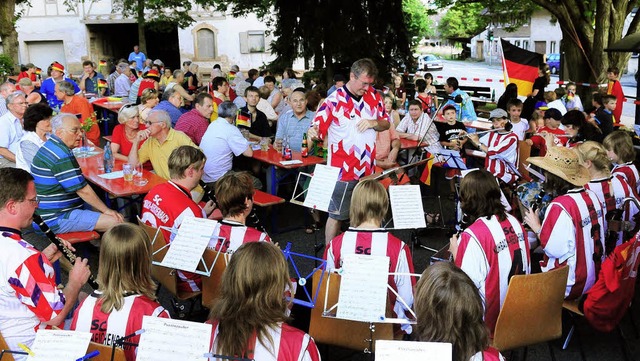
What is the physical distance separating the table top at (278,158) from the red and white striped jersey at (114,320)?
420 cm

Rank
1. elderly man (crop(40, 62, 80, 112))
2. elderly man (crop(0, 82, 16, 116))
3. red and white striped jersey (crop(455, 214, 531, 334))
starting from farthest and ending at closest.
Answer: elderly man (crop(40, 62, 80, 112)) → elderly man (crop(0, 82, 16, 116)) → red and white striped jersey (crop(455, 214, 531, 334))

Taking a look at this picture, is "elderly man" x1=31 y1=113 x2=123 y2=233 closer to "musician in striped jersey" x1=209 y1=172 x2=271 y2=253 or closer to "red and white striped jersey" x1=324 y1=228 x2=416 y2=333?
"musician in striped jersey" x1=209 y1=172 x2=271 y2=253

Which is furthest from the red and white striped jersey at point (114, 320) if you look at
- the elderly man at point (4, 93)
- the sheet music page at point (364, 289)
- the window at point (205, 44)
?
the window at point (205, 44)

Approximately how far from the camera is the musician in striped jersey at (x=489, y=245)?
3.63 m

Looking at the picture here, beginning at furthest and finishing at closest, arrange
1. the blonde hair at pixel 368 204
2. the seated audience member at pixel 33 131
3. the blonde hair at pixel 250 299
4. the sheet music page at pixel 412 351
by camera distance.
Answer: the seated audience member at pixel 33 131
the blonde hair at pixel 368 204
the blonde hair at pixel 250 299
the sheet music page at pixel 412 351

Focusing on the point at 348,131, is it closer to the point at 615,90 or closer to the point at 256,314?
A: the point at 256,314

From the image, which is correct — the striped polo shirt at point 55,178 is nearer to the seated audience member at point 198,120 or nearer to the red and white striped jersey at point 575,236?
the seated audience member at point 198,120

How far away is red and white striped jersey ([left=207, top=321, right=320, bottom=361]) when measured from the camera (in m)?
2.54

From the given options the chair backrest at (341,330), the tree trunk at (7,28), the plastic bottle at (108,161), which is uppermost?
the tree trunk at (7,28)

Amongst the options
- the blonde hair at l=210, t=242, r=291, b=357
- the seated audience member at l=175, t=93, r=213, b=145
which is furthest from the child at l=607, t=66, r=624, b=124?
the blonde hair at l=210, t=242, r=291, b=357

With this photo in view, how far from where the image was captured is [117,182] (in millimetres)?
6285

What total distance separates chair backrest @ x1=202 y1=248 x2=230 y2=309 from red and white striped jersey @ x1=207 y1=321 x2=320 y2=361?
126 cm

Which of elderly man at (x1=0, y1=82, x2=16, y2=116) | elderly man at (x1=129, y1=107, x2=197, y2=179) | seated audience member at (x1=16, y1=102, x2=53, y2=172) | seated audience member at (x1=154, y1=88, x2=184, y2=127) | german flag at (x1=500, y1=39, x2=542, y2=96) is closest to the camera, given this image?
seated audience member at (x1=16, y1=102, x2=53, y2=172)

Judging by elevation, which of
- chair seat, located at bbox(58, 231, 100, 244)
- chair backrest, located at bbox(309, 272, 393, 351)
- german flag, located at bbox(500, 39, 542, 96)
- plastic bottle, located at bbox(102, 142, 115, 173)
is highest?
german flag, located at bbox(500, 39, 542, 96)
